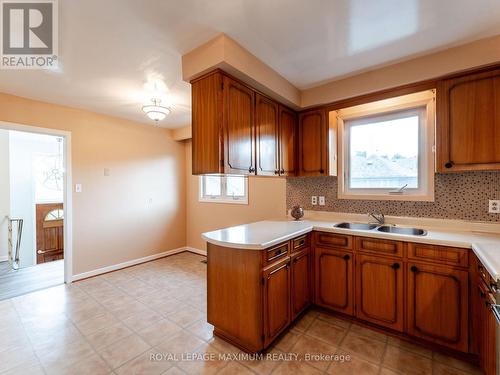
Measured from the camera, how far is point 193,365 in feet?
5.51

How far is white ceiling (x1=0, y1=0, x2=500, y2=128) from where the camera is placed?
147 centimetres

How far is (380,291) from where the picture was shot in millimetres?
2018

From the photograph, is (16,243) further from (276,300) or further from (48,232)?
(276,300)

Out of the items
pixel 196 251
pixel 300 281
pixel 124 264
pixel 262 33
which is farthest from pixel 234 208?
pixel 262 33

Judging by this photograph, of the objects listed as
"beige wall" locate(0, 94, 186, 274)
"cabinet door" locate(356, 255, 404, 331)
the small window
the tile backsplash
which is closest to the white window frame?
the tile backsplash

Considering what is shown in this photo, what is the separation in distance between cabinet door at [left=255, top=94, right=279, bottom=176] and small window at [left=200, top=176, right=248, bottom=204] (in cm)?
106

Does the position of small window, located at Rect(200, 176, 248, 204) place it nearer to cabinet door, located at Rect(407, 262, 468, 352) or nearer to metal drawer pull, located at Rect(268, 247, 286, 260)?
metal drawer pull, located at Rect(268, 247, 286, 260)

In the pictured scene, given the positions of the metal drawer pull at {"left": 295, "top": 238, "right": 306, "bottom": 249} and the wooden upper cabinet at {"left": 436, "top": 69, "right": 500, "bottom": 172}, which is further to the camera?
the metal drawer pull at {"left": 295, "top": 238, "right": 306, "bottom": 249}

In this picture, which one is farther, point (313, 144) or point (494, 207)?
point (313, 144)

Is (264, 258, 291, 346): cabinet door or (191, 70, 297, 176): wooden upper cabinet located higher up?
(191, 70, 297, 176): wooden upper cabinet

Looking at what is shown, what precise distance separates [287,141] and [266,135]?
1.36ft

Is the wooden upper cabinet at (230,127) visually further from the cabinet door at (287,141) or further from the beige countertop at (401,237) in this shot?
the beige countertop at (401,237)

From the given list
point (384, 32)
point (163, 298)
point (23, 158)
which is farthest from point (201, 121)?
point (23, 158)

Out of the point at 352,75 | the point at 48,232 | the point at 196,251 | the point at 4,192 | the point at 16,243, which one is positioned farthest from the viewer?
the point at 48,232
